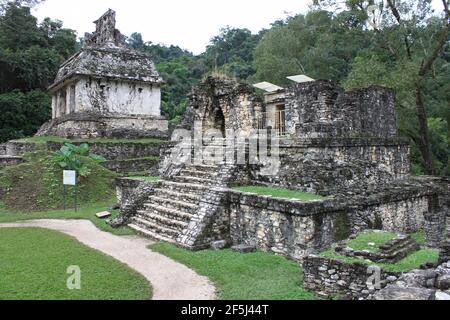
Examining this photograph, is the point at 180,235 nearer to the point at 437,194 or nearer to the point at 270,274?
the point at 270,274

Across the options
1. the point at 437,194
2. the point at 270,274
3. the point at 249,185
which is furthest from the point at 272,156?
the point at 437,194

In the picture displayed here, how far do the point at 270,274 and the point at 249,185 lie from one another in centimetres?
387

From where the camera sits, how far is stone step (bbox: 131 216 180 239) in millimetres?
10184

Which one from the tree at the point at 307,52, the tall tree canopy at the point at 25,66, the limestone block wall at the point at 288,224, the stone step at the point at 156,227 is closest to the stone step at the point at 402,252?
the limestone block wall at the point at 288,224

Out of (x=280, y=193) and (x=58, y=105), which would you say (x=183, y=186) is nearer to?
(x=280, y=193)

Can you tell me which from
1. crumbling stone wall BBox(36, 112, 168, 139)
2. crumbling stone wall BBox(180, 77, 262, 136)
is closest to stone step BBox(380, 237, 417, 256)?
crumbling stone wall BBox(180, 77, 262, 136)

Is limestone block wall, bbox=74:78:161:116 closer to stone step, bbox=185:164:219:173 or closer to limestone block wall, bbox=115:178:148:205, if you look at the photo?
limestone block wall, bbox=115:178:148:205

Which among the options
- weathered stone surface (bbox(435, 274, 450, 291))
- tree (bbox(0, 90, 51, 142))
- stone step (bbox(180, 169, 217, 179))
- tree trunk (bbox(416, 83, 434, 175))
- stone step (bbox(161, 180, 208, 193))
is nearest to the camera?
weathered stone surface (bbox(435, 274, 450, 291))

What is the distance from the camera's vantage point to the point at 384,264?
6.24m

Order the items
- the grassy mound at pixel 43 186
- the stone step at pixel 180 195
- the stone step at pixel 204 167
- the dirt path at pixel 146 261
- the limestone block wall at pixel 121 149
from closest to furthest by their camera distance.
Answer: the dirt path at pixel 146 261 → the stone step at pixel 180 195 → the stone step at pixel 204 167 → the grassy mound at pixel 43 186 → the limestone block wall at pixel 121 149

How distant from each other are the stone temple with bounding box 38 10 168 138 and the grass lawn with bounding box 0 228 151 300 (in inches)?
530

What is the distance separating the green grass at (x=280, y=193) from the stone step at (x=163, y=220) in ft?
5.63

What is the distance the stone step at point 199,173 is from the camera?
1191cm

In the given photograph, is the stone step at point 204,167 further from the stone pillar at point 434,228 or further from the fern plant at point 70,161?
the fern plant at point 70,161
